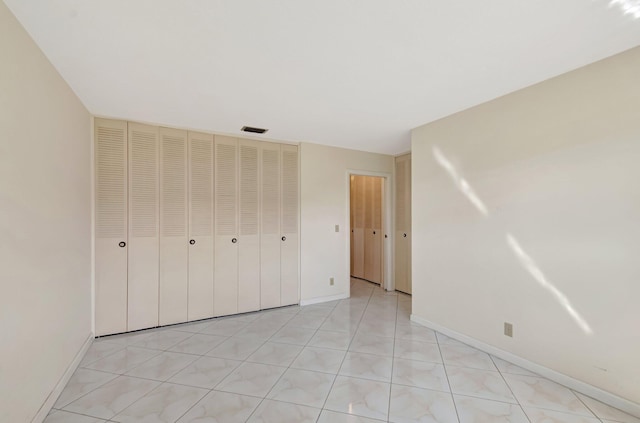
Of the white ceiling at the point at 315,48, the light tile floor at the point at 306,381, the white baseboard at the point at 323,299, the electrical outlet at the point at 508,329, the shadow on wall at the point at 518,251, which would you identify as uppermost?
the white ceiling at the point at 315,48

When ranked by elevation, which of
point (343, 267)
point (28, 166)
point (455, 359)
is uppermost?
point (28, 166)

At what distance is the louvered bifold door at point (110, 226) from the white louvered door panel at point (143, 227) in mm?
66

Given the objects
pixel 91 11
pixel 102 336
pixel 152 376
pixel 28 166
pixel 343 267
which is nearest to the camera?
pixel 91 11

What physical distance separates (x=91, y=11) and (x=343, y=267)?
12.9 feet

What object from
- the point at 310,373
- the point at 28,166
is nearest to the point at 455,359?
the point at 310,373

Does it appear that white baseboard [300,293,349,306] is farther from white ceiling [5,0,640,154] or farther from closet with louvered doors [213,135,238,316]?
white ceiling [5,0,640,154]

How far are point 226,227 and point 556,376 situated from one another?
3.56 m

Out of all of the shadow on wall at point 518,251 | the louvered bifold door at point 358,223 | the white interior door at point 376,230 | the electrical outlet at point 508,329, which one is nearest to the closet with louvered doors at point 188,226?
the white interior door at point 376,230

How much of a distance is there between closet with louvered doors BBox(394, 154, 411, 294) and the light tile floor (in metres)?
1.50

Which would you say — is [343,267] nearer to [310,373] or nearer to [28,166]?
[310,373]

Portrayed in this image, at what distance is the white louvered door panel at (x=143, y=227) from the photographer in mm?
3209

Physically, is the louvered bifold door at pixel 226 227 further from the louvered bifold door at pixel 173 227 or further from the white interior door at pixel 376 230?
the white interior door at pixel 376 230

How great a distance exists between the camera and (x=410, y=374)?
2371 millimetres

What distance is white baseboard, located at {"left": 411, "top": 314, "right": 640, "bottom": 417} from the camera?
1896 mm
